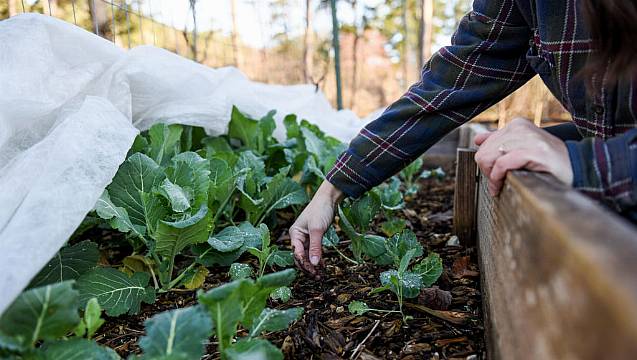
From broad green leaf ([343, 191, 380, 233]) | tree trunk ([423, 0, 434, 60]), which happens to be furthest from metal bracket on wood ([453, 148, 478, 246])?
tree trunk ([423, 0, 434, 60])

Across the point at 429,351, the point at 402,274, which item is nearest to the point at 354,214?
the point at 402,274

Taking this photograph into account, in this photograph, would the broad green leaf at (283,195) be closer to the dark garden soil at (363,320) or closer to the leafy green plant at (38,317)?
the dark garden soil at (363,320)

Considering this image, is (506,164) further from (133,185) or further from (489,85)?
(133,185)

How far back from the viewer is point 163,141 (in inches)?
64.2

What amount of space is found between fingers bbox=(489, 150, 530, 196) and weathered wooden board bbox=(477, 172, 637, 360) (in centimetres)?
3

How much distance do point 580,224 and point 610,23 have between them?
0.41 meters

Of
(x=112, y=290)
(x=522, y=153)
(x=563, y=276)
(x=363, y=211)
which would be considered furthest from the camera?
(x=363, y=211)

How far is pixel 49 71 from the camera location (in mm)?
1464

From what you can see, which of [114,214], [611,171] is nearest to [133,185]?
[114,214]

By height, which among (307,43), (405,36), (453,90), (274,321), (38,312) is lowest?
(405,36)

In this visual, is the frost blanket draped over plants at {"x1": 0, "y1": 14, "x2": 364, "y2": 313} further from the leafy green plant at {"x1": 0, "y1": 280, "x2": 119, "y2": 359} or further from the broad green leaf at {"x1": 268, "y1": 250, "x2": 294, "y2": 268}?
the broad green leaf at {"x1": 268, "y1": 250, "x2": 294, "y2": 268}

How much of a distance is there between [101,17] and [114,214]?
1372mm

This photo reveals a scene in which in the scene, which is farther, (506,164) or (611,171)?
(506,164)

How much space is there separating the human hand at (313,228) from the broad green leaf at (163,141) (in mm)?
566
